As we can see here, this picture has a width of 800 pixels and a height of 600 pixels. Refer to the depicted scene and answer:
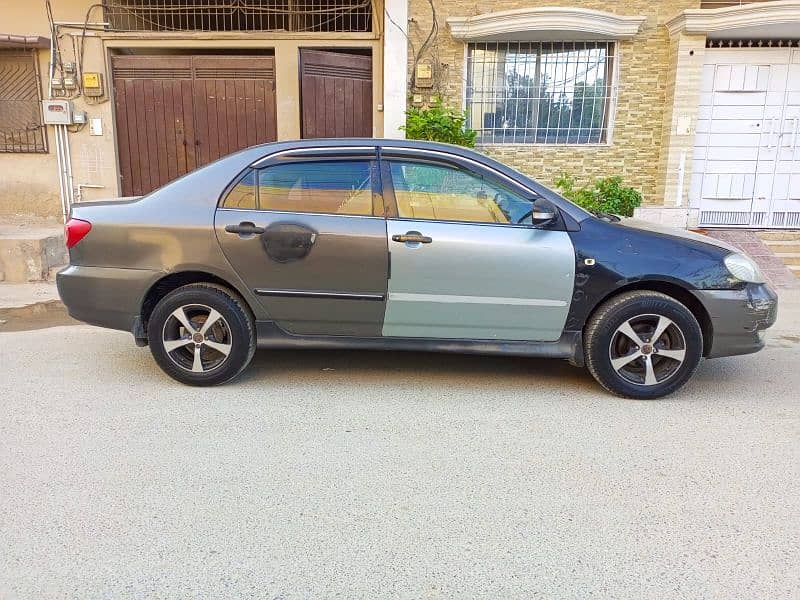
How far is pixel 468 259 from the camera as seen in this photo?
13.3 feet

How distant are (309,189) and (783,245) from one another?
307 inches

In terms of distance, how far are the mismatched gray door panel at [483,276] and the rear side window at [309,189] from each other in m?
0.35

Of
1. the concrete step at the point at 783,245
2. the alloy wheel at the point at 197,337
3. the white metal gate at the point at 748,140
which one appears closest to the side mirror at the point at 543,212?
the alloy wheel at the point at 197,337

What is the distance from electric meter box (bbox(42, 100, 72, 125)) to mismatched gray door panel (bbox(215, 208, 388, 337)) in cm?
729

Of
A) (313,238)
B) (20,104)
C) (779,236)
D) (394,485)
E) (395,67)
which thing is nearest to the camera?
(394,485)

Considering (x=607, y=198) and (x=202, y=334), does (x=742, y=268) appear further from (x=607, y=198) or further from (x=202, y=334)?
(x=607, y=198)

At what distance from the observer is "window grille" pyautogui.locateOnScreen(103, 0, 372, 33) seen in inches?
383

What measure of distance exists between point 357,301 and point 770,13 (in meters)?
7.90

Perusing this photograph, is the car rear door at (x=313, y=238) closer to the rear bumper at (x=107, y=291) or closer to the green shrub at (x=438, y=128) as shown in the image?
the rear bumper at (x=107, y=291)

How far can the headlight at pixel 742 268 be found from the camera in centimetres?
409

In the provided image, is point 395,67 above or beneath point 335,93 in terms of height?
above

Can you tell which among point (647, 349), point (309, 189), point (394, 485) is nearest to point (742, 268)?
point (647, 349)

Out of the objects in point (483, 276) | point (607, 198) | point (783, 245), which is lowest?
point (783, 245)

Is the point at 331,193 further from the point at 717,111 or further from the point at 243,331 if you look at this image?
the point at 717,111
